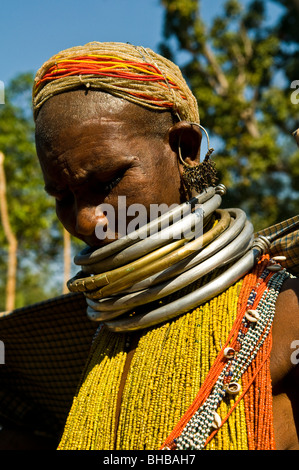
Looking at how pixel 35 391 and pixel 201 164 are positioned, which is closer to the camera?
pixel 201 164

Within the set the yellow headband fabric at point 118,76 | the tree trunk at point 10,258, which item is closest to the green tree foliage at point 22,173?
the tree trunk at point 10,258

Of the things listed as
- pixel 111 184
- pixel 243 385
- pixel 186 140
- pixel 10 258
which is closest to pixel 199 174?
pixel 186 140

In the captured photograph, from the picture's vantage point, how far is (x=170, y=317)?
164cm

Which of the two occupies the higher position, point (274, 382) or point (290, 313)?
point (290, 313)

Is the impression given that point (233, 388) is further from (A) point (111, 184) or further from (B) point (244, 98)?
(B) point (244, 98)

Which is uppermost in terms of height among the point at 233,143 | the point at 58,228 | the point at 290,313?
the point at 233,143

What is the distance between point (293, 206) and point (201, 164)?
459 inches

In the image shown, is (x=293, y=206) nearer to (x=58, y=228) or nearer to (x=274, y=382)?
(x=58, y=228)

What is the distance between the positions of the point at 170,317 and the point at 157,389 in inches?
9.0

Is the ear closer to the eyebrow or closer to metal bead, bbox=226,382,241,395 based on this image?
the eyebrow
